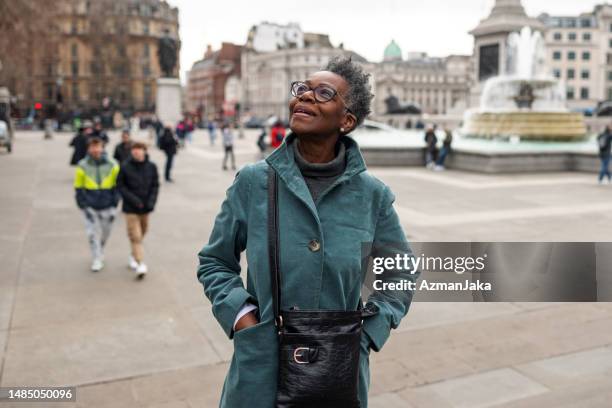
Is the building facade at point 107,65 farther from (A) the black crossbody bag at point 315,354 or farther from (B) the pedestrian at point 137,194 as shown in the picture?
(A) the black crossbody bag at point 315,354

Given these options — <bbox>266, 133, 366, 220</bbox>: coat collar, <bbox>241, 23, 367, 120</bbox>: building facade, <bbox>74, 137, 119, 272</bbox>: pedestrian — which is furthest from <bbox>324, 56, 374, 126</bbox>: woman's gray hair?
<bbox>241, 23, 367, 120</bbox>: building facade

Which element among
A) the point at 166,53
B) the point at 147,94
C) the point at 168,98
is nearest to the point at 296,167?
the point at 166,53

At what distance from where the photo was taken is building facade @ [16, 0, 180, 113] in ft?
286

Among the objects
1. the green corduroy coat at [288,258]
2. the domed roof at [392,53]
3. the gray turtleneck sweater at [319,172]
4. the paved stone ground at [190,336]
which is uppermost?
the domed roof at [392,53]

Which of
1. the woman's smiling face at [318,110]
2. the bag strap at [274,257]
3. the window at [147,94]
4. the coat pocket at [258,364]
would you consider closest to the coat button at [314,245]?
the bag strap at [274,257]

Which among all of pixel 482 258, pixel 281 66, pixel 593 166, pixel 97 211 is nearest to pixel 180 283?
pixel 97 211

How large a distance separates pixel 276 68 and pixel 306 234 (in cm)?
13166

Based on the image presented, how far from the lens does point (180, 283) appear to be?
23.9ft

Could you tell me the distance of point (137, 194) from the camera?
7.61 meters

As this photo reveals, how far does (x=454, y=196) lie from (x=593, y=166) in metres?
8.00

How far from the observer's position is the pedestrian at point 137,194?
756cm

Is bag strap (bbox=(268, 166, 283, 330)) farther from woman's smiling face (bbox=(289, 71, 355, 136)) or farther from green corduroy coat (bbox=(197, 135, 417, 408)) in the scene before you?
woman's smiling face (bbox=(289, 71, 355, 136))

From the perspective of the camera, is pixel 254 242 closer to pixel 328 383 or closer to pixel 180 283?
pixel 328 383

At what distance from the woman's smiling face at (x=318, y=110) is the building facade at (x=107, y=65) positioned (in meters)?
87.9
